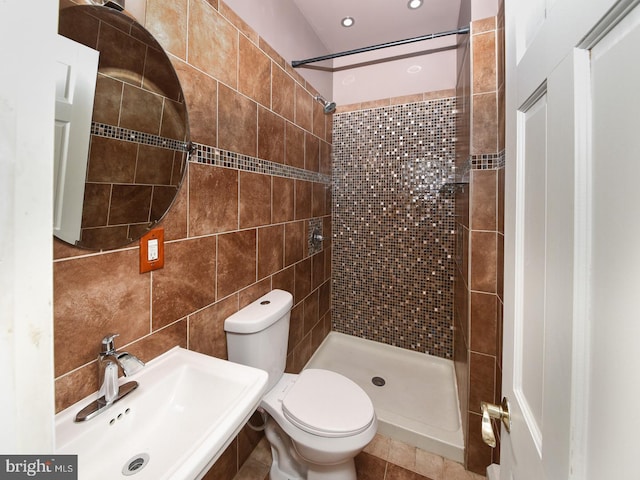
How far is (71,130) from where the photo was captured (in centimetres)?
70

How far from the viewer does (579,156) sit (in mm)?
355

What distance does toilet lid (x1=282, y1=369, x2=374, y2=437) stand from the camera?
1.10 metres

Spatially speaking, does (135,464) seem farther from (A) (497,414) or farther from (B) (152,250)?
(A) (497,414)

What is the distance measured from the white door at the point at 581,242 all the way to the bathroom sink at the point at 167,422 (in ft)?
2.14

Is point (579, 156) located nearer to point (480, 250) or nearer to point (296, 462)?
point (480, 250)

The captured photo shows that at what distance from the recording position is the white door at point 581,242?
0.28 m

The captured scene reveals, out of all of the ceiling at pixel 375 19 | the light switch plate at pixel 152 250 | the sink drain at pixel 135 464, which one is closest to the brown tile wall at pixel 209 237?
the light switch plate at pixel 152 250

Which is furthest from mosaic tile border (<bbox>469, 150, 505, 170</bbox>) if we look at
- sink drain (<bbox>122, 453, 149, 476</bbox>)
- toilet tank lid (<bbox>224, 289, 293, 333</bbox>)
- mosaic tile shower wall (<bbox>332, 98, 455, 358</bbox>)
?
sink drain (<bbox>122, 453, 149, 476</bbox>)

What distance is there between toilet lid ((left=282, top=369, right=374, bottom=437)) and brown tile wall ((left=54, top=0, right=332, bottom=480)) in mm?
409

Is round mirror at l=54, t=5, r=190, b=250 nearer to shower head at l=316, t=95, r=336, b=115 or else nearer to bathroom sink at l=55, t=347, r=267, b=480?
bathroom sink at l=55, t=347, r=267, b=480

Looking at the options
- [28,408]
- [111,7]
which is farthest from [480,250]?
[111,7]

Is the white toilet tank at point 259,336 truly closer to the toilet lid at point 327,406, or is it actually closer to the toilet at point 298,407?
the toilet at point 298,407

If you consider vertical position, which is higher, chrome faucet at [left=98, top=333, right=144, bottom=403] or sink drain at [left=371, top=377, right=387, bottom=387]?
chrome faucet at [left=98, top=333, right=144, bottom=403]

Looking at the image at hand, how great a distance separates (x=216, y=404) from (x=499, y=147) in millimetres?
1567
